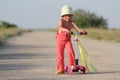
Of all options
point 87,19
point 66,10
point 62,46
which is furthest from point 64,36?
point 87,19

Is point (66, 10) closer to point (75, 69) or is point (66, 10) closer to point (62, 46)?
point (62, 46)

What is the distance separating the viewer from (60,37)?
13.5 metres

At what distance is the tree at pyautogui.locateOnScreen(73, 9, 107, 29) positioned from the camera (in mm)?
91625

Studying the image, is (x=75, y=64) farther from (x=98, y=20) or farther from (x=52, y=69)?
(x=98, y=20)

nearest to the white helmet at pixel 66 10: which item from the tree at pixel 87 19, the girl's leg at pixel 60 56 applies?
the girl's leg at pixel 60 56

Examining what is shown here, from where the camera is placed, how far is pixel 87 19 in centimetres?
9231

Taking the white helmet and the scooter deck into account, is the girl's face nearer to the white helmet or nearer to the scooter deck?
the white helmet

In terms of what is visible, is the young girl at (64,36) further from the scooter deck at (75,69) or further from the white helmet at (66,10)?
the scooter deck at (75,69)

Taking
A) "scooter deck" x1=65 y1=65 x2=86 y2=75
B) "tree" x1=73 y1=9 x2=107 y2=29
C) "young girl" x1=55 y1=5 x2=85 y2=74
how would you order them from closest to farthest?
"scooter deck" x1=65 y1=65 x2=86 y2=75 → "young girl" x1=55 y1=5 x2=85 y2=74 → "tree" x1=73 y1=9 x2=107 y2=29

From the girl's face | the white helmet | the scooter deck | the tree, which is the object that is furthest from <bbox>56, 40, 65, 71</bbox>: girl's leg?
the tree

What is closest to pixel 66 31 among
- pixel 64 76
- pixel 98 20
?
pixel 64 76

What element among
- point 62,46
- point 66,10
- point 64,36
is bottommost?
point 62,46

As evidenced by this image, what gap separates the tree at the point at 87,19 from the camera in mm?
91625

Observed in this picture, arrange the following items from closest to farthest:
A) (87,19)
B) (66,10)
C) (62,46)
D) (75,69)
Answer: (75,69), (66,10), (62,46), (87,19)
